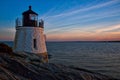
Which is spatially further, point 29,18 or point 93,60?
point 93,60

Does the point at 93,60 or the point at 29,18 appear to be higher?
the point at 29,18

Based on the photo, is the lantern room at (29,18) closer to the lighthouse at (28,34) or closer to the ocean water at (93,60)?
the lighthouse at (28,34)

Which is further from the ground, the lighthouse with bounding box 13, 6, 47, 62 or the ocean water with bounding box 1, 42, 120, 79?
the lighthouse with bounding box 13, 6, 47, 62

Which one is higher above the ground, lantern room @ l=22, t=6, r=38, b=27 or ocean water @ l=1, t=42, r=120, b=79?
lantern room @ l=22, t=6, r=38, b=27

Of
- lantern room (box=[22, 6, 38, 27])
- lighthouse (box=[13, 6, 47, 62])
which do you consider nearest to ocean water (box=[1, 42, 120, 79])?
lighthouse (box=[13, 6, 47, 62])

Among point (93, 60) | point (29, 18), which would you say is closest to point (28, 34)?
→ point (29, 18)

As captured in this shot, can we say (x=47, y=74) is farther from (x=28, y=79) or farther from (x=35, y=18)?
(x=35, y=18)

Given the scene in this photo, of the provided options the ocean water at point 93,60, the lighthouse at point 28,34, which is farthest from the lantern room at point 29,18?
the ocean water at point 93,60

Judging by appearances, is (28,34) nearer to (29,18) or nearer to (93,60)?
(29,18)

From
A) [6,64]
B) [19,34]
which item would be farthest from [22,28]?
[6,64]

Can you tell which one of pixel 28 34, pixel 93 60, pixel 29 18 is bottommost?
pixel 93 60

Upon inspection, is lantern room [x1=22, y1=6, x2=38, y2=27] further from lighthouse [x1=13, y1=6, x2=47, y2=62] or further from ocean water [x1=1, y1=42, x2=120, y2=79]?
ocean water [x1=1, y1=42, x2=120, y2=79]

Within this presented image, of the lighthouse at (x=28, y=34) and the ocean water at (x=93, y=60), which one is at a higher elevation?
the lighthouse at (x=28, y=34)

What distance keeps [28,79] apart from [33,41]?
1366cm
